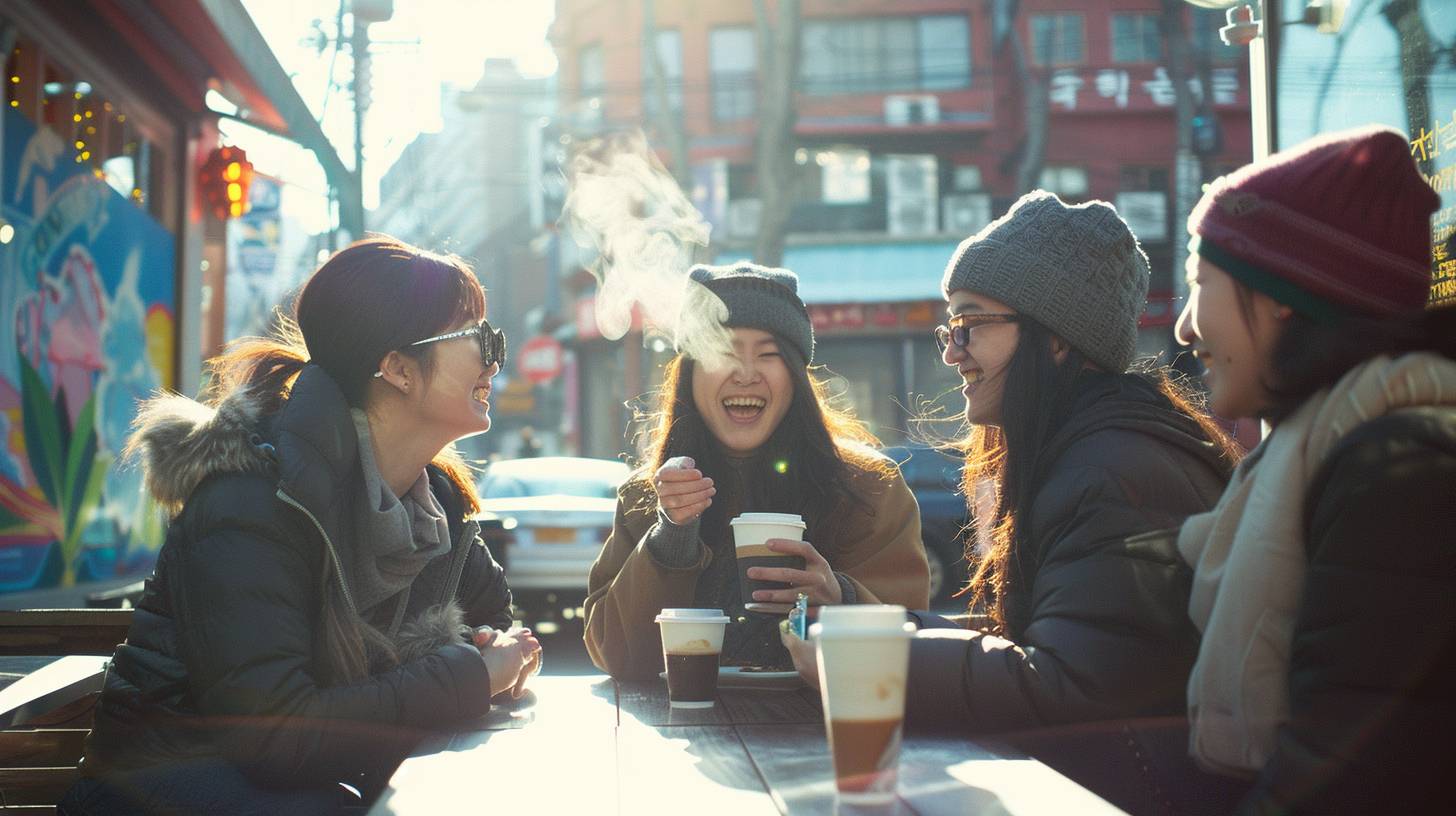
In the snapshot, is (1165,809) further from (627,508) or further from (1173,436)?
(627,508)

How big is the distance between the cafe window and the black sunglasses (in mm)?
5860

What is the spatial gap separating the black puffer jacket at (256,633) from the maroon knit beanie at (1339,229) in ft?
5.57

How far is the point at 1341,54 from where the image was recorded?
14.8ft

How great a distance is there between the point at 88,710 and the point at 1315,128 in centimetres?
439

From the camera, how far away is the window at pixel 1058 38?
30234 millimetres

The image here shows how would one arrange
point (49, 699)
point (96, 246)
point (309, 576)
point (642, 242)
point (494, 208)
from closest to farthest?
point (309, 576), point (49, 699), point (642, 242), point (96, 246), point (494, 208)

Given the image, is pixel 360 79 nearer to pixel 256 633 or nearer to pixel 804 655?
pixel 256 633

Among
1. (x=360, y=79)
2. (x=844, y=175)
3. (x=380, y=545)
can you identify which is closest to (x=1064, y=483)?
(x=380, y=545)

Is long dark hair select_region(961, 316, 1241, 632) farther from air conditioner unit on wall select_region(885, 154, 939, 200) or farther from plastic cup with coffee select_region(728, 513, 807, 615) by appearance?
air conditioner unit on wall select_region(885, 154, 939, 200)

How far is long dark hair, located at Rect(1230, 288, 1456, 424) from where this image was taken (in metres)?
1.74

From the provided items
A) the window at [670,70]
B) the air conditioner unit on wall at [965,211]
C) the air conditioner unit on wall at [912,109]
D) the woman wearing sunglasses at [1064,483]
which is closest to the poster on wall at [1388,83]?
the woman wearing sunglasses at [1064,483]

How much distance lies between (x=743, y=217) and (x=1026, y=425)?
91.5ft

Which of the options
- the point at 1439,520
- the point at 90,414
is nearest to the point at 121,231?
the point at 90,414

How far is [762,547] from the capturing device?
2.67 metres
